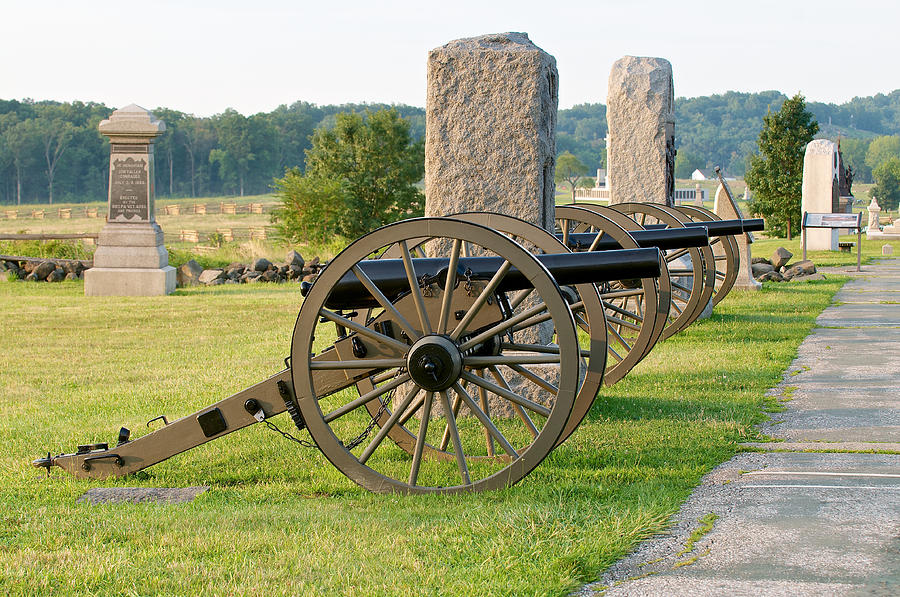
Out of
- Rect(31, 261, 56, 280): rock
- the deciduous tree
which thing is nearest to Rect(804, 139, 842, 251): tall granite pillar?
Rect(31, 261, 56, 280): rock

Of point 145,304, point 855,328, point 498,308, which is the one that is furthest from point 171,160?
point 498,308

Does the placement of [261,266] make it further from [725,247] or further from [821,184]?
[821,184]

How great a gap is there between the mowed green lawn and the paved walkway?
158 mm

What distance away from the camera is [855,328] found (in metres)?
12.2

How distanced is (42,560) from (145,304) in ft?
40.6

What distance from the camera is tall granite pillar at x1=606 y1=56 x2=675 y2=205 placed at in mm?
13570

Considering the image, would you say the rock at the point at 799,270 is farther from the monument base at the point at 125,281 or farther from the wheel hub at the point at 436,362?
the wheel hub at the point at 436,362

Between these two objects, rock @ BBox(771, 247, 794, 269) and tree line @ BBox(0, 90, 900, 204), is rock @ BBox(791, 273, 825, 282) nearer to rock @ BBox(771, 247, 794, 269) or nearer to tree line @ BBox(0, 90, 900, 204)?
rock @ BBox(771, 247, 794, 269)

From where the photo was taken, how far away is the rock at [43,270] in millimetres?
20266

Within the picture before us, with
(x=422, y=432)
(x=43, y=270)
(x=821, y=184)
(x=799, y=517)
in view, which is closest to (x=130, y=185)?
(x=43, y=270)

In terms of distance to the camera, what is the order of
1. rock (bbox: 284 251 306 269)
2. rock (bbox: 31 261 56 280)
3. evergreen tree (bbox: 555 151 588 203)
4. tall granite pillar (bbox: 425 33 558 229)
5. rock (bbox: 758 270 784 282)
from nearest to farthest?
tall granite pillar (bbox: 425 33 558 229), rock (bbox: 758 270 784 282), rock (bbox: 31 261 56 280), rock (bbox: 284 251 306 269), evergreen tree (bbox: 555 151 588 203)

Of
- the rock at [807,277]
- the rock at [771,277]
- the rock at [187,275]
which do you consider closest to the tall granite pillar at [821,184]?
the rock at [807,277]

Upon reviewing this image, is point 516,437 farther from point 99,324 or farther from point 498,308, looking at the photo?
point 99,324

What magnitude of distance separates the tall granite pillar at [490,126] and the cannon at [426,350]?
168cm
